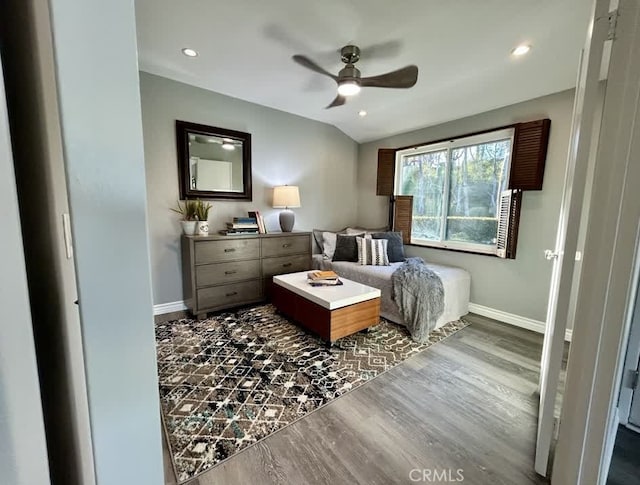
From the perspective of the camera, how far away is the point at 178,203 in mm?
3064

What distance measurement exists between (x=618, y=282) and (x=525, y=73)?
95.9 inches

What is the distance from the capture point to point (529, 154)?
2.68 metres

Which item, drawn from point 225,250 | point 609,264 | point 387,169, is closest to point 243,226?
point 225,250

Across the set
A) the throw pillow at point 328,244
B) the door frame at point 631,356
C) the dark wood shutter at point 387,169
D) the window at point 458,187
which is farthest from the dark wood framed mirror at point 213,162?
the door frame at point 631,356

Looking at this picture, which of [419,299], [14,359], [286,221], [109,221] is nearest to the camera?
[14,359]

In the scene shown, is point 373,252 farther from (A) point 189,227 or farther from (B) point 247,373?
(A) point 189,227

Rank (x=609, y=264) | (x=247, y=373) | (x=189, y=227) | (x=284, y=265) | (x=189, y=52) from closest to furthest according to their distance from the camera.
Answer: (x=609, y=264), (x=247, y=373), (x=189, y=52), (x=189, y=227), (x=284, y=265)

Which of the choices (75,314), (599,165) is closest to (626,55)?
(599,165)

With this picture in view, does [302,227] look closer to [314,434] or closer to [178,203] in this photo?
[178,203]

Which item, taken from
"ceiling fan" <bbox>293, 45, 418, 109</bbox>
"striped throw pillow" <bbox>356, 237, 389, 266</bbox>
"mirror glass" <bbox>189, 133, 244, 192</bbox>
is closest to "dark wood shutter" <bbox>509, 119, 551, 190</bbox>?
"ceiling fan" <bbox>293, 45, 418, 109</bbox>

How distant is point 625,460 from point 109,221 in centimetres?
227

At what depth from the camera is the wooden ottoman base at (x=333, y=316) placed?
2.21 meters

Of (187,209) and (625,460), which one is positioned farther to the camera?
(187,209)

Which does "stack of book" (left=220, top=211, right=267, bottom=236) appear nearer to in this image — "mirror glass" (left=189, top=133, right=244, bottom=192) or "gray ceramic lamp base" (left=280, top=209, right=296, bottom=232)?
"gray ceramic lamp base" (left=280, top=209, right=296, bottom=232)
